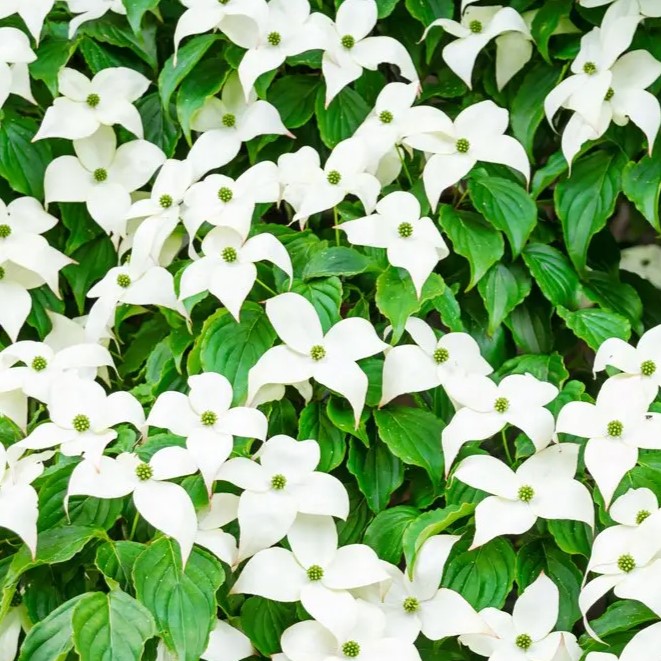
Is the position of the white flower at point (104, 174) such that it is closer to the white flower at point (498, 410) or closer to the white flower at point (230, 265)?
the white flower at point (230, 265)

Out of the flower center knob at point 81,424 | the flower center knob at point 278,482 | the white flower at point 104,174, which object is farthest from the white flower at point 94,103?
the flower center knob at point 278,482

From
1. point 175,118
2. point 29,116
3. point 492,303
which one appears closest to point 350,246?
point 492,303

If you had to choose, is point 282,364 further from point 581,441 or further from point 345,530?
point 581,441

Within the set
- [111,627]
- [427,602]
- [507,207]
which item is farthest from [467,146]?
[111,627]

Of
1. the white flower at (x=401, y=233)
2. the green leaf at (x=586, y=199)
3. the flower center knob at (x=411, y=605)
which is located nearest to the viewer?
the flower center knob at (x=411, y=605)

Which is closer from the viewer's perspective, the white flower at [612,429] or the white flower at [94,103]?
the white flower at [612,429]

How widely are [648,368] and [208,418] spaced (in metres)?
0.45

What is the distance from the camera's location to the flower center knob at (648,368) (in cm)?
121

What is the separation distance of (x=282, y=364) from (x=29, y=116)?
1.80 ft

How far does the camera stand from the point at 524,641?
1.10 m

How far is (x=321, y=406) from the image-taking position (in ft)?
4.03

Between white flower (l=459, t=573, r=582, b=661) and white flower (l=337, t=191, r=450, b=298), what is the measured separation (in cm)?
33

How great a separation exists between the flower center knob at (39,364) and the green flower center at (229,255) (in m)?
0.23

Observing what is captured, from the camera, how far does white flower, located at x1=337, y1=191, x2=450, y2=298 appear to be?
1.23m
